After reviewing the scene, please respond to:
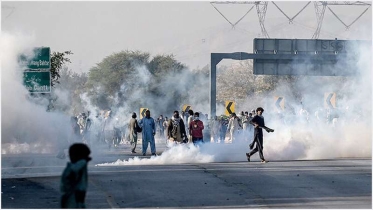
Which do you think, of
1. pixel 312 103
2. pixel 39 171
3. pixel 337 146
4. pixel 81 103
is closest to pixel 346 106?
pixel 337 146

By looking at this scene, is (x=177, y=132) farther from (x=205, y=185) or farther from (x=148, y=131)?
(x=205, y=185)

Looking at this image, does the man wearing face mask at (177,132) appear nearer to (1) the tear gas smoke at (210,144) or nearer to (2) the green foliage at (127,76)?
(1) the tear gas smoke at (210,144)

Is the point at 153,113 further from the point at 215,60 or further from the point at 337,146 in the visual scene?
the point at 337,146

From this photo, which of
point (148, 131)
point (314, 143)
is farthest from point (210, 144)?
point (314, 143)

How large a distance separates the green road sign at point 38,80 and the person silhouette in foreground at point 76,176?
1470 cm

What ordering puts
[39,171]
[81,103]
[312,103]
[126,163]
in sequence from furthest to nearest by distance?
1. [81,103]
2. [312,103]
3. [126,163]
4. [39,171]

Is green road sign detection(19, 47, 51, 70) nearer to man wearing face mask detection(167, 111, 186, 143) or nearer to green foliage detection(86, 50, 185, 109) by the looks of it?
man wearing face mask detection(167, 111, 186, 143)

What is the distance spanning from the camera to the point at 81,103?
Result: 8150 centimetres

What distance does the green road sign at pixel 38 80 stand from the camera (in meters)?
Answer: 25.1

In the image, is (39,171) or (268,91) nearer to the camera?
(39,171)

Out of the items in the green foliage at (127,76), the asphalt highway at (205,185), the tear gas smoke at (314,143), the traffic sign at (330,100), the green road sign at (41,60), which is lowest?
the asphalt highway at (205,185)

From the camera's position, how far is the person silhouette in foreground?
10508 millimetres

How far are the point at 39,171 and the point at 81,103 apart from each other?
58454 mm

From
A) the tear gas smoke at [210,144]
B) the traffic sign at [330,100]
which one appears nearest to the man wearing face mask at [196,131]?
the tear gas smoke at [210,144]
